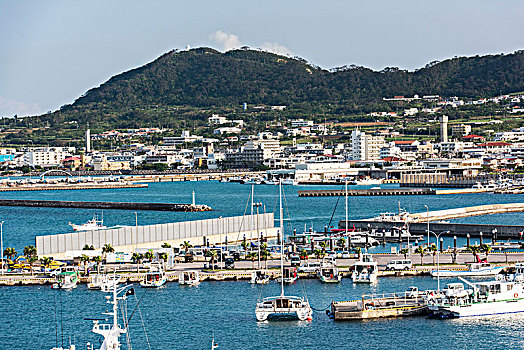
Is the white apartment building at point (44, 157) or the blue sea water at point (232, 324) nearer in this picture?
the blue sea water at point (232, 324)

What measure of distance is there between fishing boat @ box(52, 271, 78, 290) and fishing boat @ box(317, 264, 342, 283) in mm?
8153

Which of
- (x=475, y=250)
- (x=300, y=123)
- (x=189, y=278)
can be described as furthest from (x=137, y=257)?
(x=300, y=123)

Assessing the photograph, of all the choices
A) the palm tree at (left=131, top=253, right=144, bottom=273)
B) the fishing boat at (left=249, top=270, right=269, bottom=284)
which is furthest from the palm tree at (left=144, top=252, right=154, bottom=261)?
the fishing boat at (left=249, top=270, right=269, bottom=284)

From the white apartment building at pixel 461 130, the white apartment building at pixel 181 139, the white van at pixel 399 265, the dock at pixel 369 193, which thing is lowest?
the white van at pixel 399 265

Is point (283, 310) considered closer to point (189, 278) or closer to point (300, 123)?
point (189, 278)

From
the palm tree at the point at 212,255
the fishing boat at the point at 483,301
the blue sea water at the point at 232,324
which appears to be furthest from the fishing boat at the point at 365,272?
the palm tree at the point at 212,255

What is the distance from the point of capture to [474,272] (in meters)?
31.5

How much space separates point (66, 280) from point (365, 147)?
103177 millimetres

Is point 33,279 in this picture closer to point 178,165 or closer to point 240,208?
point 240,208

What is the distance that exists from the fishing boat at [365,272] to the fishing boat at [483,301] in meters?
4.63

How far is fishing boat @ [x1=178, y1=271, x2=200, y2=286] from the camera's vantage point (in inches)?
1243

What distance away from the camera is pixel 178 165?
481ft

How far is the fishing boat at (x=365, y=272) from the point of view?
3130cm

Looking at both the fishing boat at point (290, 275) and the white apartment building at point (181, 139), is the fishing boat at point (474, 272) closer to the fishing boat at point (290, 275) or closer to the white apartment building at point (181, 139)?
the fishing boat at point (290, 275)
